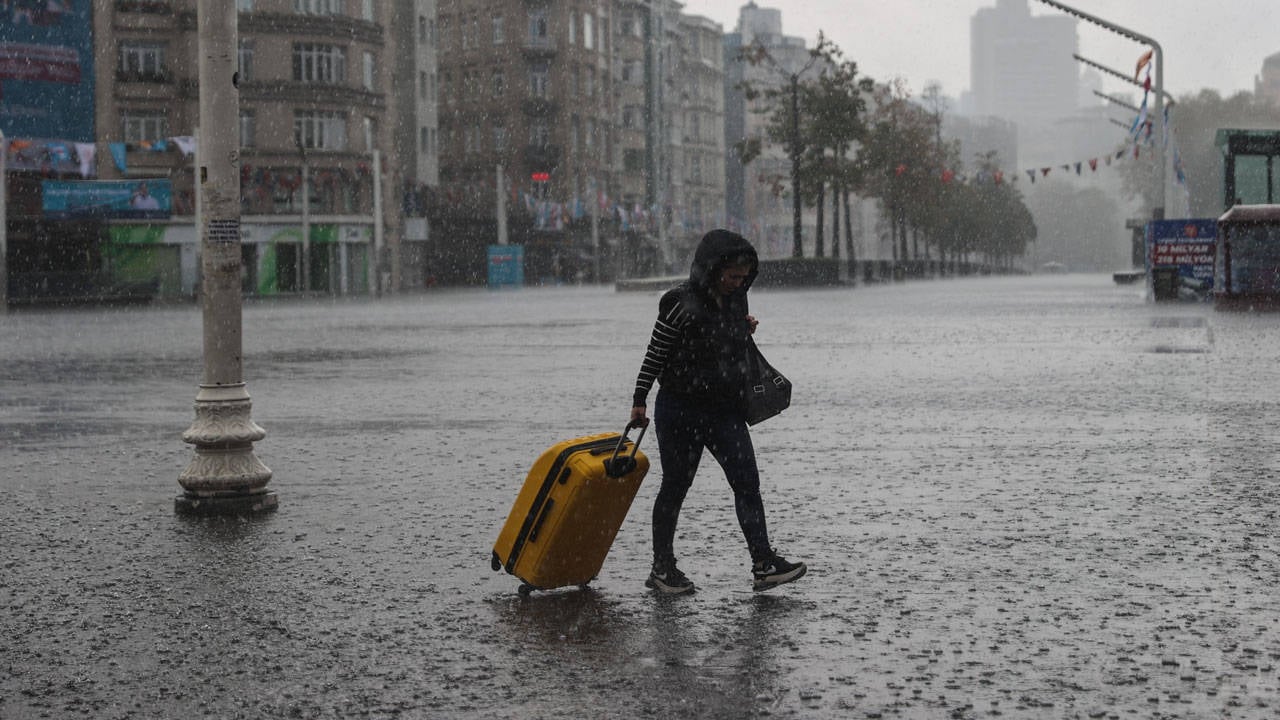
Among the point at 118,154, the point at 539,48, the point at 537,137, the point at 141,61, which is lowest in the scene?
the point at 118,154

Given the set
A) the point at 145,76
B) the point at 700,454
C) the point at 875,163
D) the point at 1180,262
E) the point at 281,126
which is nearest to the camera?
the point at 700,454

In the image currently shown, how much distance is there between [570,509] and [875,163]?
7900 cm

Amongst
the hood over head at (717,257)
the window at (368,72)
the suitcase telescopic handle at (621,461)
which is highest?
the window at (368,72)

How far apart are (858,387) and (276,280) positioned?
196 ft

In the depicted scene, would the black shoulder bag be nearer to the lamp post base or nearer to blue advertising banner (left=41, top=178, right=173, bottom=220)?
the lamp post base

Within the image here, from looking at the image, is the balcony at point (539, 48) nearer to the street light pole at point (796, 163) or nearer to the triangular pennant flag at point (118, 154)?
the street light pole at point (796, 163)

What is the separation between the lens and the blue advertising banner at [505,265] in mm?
89438

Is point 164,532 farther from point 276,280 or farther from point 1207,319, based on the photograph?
point 276,280

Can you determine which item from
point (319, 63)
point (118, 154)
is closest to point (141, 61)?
point (118, 154)

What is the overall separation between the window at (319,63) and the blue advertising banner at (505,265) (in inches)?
619

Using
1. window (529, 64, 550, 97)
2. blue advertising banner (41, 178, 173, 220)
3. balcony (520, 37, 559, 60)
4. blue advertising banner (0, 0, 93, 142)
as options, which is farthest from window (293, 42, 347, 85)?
window (529, 64, 550, 97)

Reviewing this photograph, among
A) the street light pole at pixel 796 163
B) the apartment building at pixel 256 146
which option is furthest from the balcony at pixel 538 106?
the street light pole at pixel 796 163

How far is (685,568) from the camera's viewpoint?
749 centimetres

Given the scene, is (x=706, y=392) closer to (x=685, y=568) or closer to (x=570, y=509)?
(x=570, y=509)
